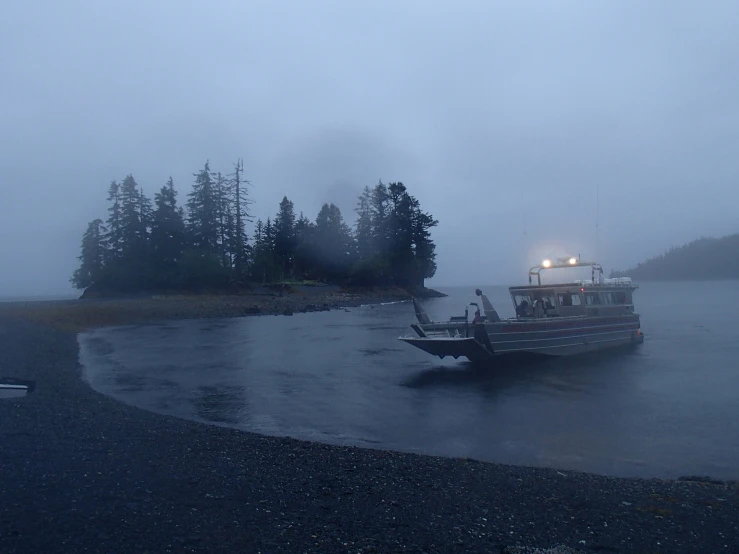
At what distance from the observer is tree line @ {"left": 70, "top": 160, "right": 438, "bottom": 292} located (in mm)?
74250

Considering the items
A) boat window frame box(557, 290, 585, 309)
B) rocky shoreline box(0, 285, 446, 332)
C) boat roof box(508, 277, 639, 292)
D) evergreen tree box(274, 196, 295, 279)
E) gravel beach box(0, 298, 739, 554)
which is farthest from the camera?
evergreen tree box(274, 196, 295, 279)

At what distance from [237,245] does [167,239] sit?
1057 cm

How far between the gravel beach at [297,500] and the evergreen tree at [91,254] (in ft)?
250

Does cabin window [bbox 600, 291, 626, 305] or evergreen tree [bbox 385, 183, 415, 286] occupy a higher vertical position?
evergreen tree [bbox 385, 183, 415, 286]

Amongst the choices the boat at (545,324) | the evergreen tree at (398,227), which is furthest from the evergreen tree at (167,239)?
the boat at (545,324)

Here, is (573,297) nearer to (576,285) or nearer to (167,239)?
(576,285)

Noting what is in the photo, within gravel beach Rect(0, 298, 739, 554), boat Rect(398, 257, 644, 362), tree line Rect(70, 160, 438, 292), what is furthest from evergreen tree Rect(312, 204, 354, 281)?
gravel beach Rect(0, 298, 739, 554)

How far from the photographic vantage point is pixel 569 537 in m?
6.74

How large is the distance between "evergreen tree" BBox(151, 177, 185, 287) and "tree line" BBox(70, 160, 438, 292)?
126 millimetres

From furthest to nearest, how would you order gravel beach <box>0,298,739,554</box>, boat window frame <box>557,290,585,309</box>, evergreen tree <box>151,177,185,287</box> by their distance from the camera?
evergreen tree <box>151,177,185,287</box> < boat window frame <box>557,290,585,309</box> < gravel beach <box>0,298,739,554</box>

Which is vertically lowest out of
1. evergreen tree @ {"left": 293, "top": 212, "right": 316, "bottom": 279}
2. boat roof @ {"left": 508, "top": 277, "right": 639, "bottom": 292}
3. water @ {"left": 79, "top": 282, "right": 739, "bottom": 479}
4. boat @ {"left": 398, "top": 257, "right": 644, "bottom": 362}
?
water @ {"left": 79, "top": 282, "right": 739, "bottom": 479}

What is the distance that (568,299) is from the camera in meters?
30.3

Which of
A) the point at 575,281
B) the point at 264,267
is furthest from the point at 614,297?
the point at 264,267

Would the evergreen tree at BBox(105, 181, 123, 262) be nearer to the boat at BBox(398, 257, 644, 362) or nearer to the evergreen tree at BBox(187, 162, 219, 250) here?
the evergreen tree at BBox(187, 162, 219, 250)
